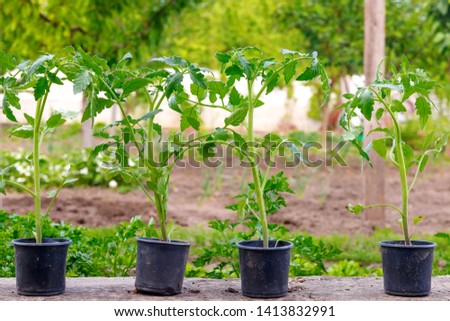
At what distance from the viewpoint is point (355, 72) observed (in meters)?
9.32

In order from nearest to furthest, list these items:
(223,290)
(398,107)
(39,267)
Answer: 1. (39,267)
2. (398,107)
3. (223,290)

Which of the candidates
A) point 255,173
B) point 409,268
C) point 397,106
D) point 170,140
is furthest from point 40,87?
point 409,268

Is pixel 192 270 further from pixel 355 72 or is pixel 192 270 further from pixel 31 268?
pixel 355 72

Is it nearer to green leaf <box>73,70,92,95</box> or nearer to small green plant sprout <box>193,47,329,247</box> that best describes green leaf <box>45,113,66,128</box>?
green leaf <box>73,70,92,95</box>

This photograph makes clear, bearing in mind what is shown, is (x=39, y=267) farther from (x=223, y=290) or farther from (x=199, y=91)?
(x=199, y=91)

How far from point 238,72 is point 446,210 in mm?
5083

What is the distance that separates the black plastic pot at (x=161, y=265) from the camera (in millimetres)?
2834

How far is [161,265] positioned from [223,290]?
35cm

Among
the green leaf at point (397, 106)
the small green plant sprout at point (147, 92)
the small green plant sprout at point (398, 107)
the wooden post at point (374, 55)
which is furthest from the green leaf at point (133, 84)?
the wooden post at point (374, 55)

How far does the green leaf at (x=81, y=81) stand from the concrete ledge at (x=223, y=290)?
2.71 ft

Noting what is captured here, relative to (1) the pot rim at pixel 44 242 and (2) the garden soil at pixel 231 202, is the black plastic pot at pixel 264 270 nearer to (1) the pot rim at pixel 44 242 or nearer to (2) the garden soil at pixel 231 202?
(1) the pot rim at pixel 44 242

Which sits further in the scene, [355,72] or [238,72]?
[355,72]

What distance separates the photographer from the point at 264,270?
2.82m

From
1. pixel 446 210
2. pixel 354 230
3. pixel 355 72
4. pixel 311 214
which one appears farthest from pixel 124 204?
pixel 355 72
